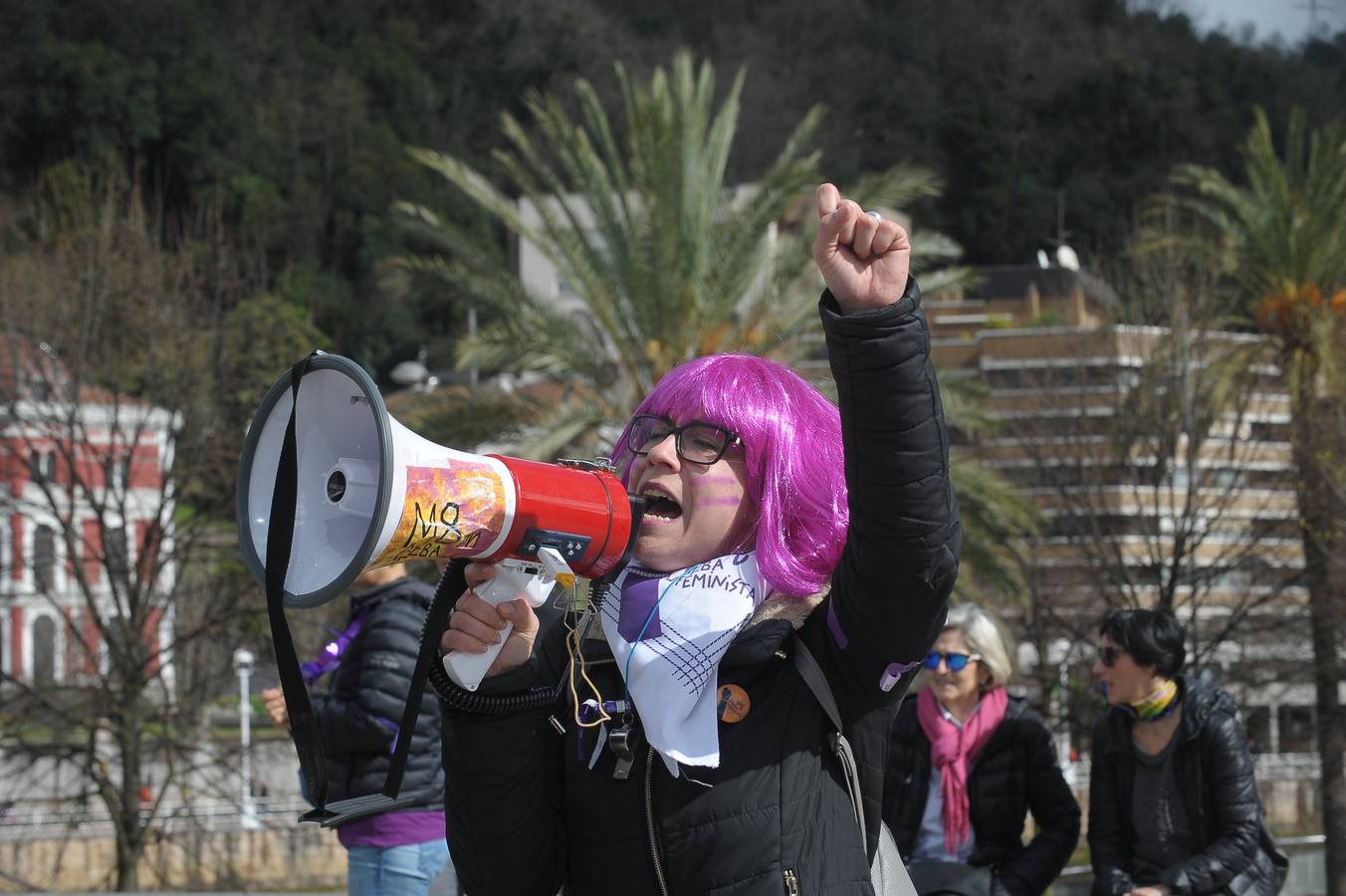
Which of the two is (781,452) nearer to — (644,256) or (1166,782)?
(1166,782)

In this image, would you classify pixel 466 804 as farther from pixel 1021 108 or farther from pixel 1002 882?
pixel 1021 108

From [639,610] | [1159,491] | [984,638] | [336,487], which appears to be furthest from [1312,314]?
[336,487]

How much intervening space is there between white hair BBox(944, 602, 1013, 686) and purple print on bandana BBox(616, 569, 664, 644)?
282 centimetres

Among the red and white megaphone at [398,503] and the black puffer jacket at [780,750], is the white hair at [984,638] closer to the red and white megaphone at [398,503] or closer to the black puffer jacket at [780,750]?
the black puffer jacket at [780,750]

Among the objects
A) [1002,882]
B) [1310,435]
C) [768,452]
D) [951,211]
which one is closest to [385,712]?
[1002,882]

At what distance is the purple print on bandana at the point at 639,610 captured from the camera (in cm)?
280

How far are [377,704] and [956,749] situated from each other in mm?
1867


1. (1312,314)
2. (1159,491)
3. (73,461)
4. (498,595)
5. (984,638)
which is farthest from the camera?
(1159,491)

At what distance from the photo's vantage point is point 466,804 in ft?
9.18

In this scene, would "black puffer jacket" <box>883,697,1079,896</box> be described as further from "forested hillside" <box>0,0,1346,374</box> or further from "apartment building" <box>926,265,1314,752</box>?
"forested hillside" <box>0,0,1346,374</box>

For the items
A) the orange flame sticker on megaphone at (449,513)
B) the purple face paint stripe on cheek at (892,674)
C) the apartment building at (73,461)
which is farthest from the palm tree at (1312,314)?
the orange flame sticker on megaphone at (449,513)

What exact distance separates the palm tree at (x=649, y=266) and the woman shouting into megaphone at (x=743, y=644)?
11.9 metres

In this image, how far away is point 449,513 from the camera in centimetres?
249

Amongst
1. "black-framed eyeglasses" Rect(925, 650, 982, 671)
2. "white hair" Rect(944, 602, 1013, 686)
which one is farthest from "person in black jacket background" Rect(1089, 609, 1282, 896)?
"black-framed eyeglasses" Rect(925, 650, 982, 671)
